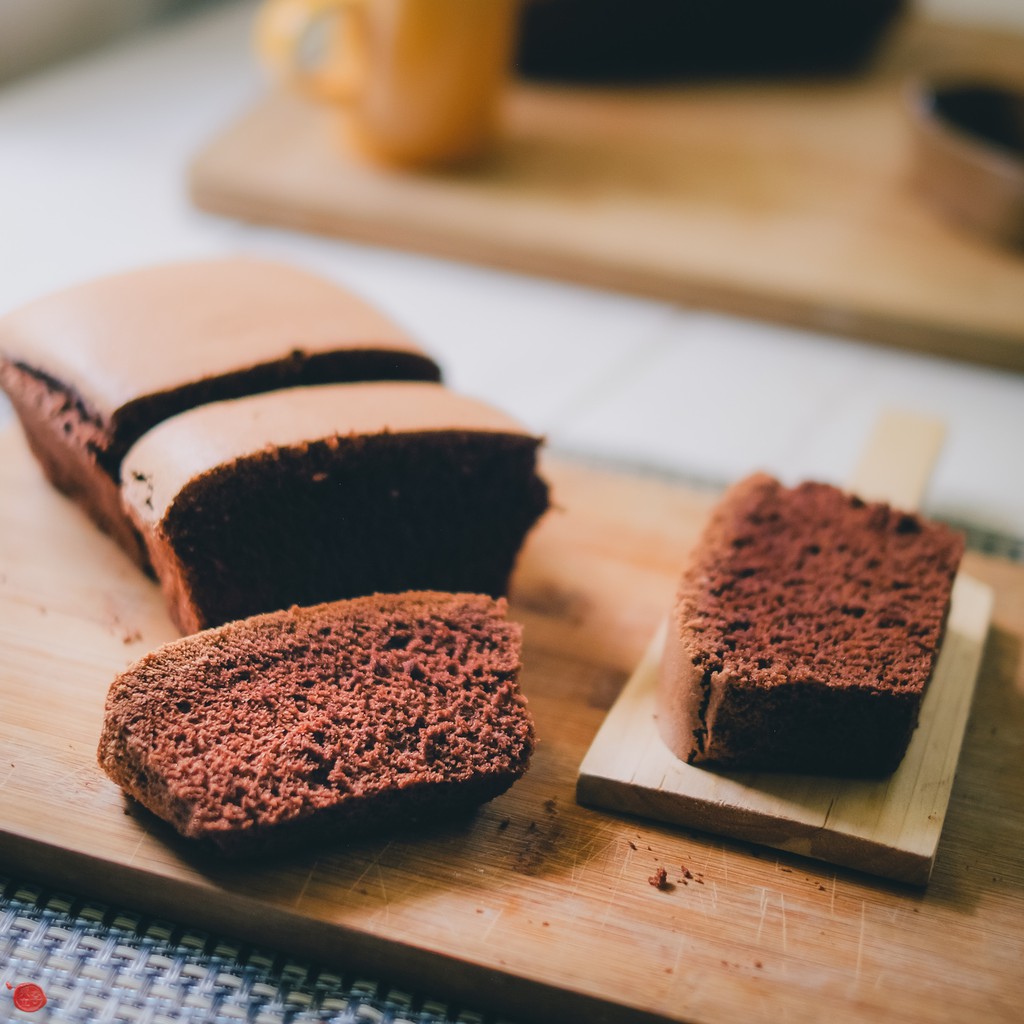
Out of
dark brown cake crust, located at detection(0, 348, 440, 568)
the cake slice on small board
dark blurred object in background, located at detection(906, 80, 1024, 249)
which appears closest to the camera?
the cake slice on small board

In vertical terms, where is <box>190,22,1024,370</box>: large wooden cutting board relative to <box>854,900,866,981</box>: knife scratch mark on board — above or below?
above

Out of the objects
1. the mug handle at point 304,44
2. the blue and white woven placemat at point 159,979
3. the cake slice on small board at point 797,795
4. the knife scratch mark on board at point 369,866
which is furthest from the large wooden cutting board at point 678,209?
the blue and white woven placemat at point 159,979

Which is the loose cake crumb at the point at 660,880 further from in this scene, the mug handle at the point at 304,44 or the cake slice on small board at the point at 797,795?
the mug handle at the point at 304,44

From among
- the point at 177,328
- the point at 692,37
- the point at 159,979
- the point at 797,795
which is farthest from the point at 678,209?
the point at 159,979

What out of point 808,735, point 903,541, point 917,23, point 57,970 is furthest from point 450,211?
point 917,23

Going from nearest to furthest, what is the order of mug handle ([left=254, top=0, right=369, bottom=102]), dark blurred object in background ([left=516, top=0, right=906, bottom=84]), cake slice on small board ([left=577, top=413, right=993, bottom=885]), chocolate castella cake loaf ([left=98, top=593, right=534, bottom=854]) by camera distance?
chocolate castella cake loaf ([left=98, top=593, right=534, bottom=854]) → cake slice on small board ([left=577, top=413, right=993, bottom=885]) → mug handle ([left=254, top=0, right=369, bottom=102]) → dark blurred object in background ([left=516, top=0, right=906, bottom=84])

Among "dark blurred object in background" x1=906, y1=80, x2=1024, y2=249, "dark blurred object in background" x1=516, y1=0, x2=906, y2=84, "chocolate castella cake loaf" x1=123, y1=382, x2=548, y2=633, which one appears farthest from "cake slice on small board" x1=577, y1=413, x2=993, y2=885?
"dark blurred object in background" x1=516, y1=0, x2=906, y2=84

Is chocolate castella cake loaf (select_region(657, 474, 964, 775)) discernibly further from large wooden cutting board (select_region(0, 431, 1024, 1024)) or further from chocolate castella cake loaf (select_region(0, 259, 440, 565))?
chocolate castella cake loaf (select_region(0, 259, 440, 565))

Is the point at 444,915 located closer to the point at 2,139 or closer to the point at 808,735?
the point at 808,735
